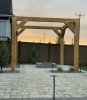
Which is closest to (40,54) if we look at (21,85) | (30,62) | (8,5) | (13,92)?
(30,62)

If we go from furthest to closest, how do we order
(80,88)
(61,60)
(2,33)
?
(2,33) < (61,60) < (80,88)

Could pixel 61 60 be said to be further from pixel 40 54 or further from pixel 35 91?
pixel 35 91

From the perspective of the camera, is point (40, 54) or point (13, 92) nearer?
point (13, 92)

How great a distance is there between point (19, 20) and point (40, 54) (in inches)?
371

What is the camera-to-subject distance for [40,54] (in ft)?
99.7

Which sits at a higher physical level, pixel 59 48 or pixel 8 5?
pixel 8 5

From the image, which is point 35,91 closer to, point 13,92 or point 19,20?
point 13,92

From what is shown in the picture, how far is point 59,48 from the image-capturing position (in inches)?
1189

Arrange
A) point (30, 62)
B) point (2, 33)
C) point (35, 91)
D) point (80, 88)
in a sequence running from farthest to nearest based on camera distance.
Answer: point (2, 33) → point (30, 62) → point (80, 88) → point (35, 91)


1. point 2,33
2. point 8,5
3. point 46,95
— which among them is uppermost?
point 8,5

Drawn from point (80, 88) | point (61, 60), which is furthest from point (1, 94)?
point (61, 60)

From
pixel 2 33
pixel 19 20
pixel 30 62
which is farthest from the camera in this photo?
pixel 2 33

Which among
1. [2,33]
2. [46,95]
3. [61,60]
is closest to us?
[46,95]

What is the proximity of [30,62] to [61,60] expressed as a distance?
10.4 feet
